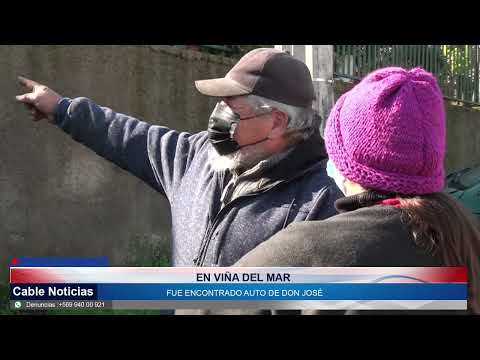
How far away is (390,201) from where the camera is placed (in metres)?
1.59

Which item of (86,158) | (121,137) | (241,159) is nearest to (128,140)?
(121,137)

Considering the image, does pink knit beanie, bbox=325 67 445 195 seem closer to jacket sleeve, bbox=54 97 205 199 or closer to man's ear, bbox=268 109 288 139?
man's ear, bbox=268 109 288 139

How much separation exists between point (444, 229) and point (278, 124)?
121cm

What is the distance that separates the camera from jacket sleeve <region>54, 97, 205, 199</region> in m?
2.81

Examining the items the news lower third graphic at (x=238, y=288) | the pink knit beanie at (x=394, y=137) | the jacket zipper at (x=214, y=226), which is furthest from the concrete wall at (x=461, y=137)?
the pink knit beanie at (x=394, y=137)

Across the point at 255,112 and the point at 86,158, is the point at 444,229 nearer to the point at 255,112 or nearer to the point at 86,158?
the point at 255,112

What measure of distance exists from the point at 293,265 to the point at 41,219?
3.36m

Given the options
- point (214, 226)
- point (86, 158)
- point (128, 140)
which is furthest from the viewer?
point (86, 158)

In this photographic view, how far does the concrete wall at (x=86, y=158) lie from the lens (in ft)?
14.6

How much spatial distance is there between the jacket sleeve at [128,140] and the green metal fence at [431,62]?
433 cm

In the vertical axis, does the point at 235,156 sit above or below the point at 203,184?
above

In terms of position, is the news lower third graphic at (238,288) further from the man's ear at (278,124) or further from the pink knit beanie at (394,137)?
the man's ear at (278,124)

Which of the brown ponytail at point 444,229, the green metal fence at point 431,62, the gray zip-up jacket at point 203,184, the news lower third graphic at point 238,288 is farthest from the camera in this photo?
the green metal fence at point 431,62

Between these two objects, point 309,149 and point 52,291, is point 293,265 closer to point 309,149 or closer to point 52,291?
point 309,149
